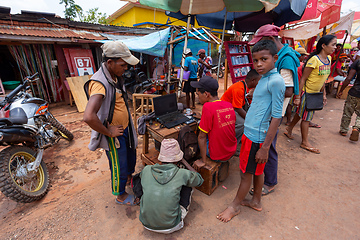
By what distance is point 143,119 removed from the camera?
284 centimetres

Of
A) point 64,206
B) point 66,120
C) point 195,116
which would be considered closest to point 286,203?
point 195,116

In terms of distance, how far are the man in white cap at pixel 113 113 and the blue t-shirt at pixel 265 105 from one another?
139 centimetres

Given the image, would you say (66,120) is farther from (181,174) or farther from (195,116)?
(181,174)

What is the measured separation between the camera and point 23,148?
2.58m

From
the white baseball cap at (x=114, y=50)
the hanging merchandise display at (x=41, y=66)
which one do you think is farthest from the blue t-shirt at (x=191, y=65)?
the hanging merchandise display at (x=41, y=66)

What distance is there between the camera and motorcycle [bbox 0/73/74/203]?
2.20 meters

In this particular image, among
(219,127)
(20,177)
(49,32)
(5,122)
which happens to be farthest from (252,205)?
(49,32)

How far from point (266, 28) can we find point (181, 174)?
2498mm

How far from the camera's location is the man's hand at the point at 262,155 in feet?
5.70

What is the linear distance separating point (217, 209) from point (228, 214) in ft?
0.64

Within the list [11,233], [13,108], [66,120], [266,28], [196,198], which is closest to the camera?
[11,233]

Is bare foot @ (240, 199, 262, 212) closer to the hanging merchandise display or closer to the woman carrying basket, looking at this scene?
the woman carrying basket

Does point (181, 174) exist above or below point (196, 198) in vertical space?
above

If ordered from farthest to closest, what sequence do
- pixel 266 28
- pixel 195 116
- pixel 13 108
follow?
1. pixel 195 116
2. pixel 13 108
3. pixel 266 28
